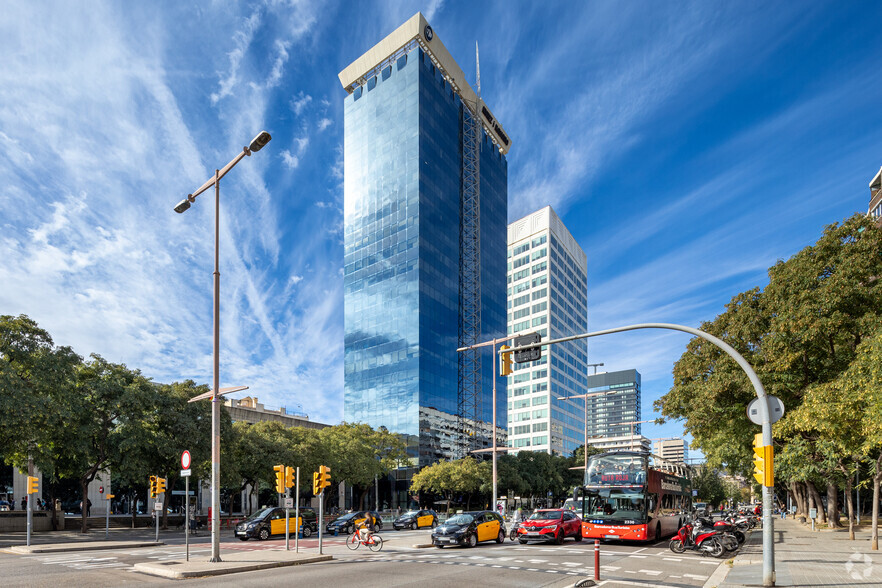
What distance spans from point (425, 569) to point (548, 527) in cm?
1153

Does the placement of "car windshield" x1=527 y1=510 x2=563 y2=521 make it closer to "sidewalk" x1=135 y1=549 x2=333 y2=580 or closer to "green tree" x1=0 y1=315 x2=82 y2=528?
"sidewalk" x1=135 y1=549 x2=333 y2=580

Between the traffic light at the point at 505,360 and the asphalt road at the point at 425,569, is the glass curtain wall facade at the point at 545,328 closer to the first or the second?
the asphalt road at the point at 425,569

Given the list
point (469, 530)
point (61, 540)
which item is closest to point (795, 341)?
point (469, 530)

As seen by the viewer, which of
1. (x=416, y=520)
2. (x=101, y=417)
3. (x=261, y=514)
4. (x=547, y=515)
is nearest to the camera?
(x=547, y=515)

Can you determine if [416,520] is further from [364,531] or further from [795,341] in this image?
[795,341]

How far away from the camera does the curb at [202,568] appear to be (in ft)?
53.8

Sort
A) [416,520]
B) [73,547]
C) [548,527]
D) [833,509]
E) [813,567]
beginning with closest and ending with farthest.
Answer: [813,567] → [73,547] → [548,527] → [833,509] → [416,520]

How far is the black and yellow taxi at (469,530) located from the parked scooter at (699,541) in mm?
8257

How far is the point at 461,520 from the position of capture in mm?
27375

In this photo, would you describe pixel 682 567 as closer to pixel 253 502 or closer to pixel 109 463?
pixel 109 463

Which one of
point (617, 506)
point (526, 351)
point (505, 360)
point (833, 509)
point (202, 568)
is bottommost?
point (833, 509)

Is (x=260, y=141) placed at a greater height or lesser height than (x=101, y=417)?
greater

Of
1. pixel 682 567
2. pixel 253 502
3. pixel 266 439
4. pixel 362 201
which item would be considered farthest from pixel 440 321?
pixel 682 567

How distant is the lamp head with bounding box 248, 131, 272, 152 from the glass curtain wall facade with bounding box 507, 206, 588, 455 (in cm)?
11729
